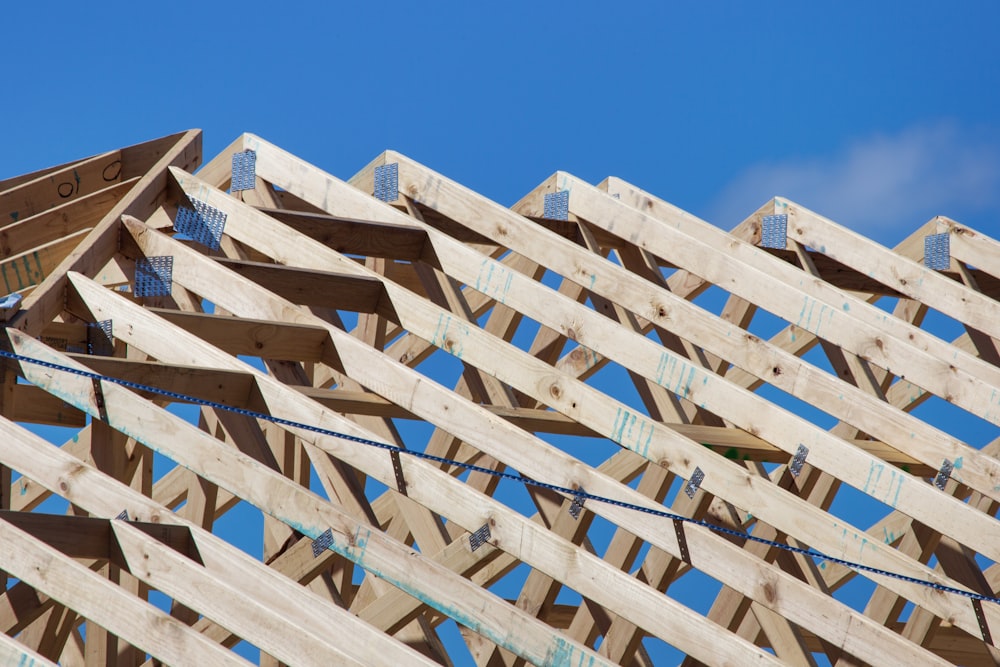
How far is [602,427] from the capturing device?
5535 mm

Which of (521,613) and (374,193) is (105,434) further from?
(374,193)

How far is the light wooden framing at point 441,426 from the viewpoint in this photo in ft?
14.8

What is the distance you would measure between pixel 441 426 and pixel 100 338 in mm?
1340

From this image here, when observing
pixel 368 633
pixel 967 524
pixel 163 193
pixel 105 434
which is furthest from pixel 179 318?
pixel 967 524

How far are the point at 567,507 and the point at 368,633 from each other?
1540 millimetres

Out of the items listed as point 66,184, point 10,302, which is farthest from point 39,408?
point 66,184

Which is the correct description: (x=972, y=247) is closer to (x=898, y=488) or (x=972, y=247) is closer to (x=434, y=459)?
(x=898, y=488)

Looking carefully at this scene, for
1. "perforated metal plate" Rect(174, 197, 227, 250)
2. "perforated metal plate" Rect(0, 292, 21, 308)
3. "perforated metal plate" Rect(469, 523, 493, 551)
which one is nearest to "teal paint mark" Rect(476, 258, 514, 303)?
"perforated metal plate" Rect(174, 197, 227, 250)

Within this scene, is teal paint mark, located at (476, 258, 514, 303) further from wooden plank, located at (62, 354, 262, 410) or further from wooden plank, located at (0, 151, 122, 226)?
wooden plank, located at (0, 151, 122, 226)

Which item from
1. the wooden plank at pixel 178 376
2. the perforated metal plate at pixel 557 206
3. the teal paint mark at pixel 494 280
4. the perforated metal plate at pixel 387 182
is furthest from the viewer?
the perforated metal plate at pixel 557 206

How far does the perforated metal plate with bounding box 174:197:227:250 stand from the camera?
6.50 m

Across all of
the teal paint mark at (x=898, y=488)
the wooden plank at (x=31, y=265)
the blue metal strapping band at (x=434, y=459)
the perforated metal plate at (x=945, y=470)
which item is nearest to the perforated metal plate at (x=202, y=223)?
the wooden plank at (x=31, y=265)

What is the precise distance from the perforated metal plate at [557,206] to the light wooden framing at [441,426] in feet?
0.28

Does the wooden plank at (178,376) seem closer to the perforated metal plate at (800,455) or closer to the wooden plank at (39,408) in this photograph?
the wooden plank at (39,408)
